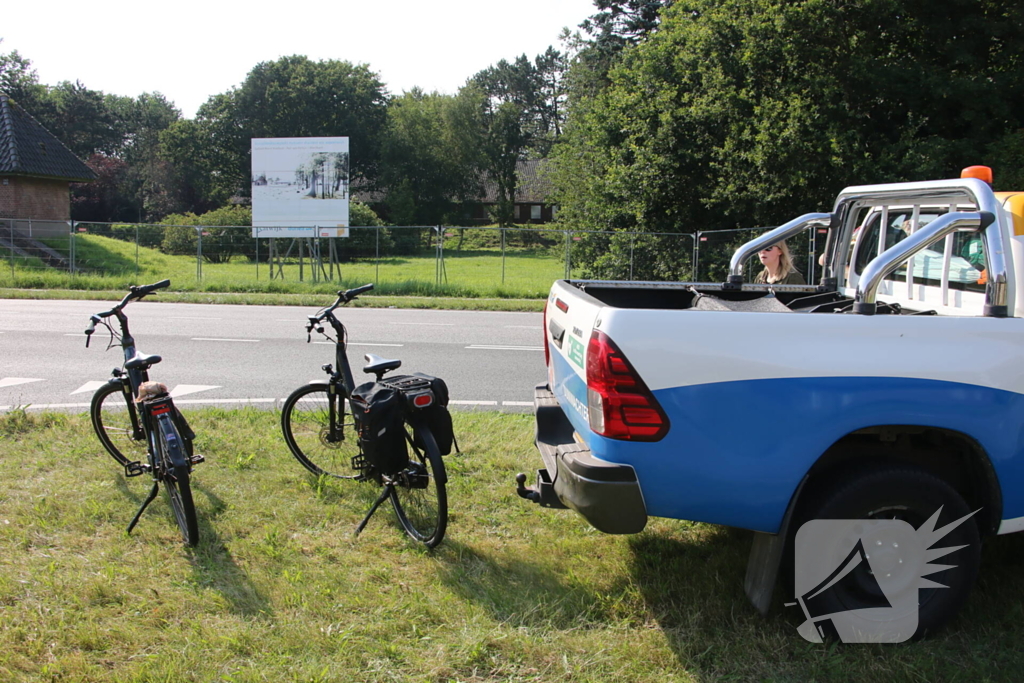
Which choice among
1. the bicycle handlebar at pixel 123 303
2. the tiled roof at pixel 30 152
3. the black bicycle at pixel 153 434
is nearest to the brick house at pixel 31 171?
the tiled roof at pixel 30 152

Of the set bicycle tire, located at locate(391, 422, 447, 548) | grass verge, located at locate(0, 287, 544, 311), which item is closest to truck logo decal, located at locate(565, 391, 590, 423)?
bicycle tire, located at locate(391, 422, 447, 548)

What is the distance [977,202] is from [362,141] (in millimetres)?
67593

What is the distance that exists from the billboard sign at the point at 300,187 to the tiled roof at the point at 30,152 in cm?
1484

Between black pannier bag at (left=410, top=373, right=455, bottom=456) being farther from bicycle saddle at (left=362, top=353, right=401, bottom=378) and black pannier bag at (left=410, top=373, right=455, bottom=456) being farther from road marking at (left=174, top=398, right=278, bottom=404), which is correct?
road marking at (left=174, top=398, right=278, bottom=404)

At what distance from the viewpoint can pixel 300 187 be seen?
24172mm

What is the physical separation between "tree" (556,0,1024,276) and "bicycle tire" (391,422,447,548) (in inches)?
712

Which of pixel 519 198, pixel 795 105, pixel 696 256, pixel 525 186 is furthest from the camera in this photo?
pixel 519 198

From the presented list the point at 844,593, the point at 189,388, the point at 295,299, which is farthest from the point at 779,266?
the point at 295,299

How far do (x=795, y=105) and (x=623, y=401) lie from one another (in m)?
19.5

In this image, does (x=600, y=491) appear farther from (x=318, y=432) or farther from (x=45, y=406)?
(x=45, y=406)

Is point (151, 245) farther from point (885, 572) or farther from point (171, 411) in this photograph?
point (885, 572)

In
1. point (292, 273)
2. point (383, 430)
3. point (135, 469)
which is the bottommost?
point (135, 469)

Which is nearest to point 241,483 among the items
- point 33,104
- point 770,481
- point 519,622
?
point 519,622

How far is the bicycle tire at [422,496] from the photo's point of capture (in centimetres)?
409
